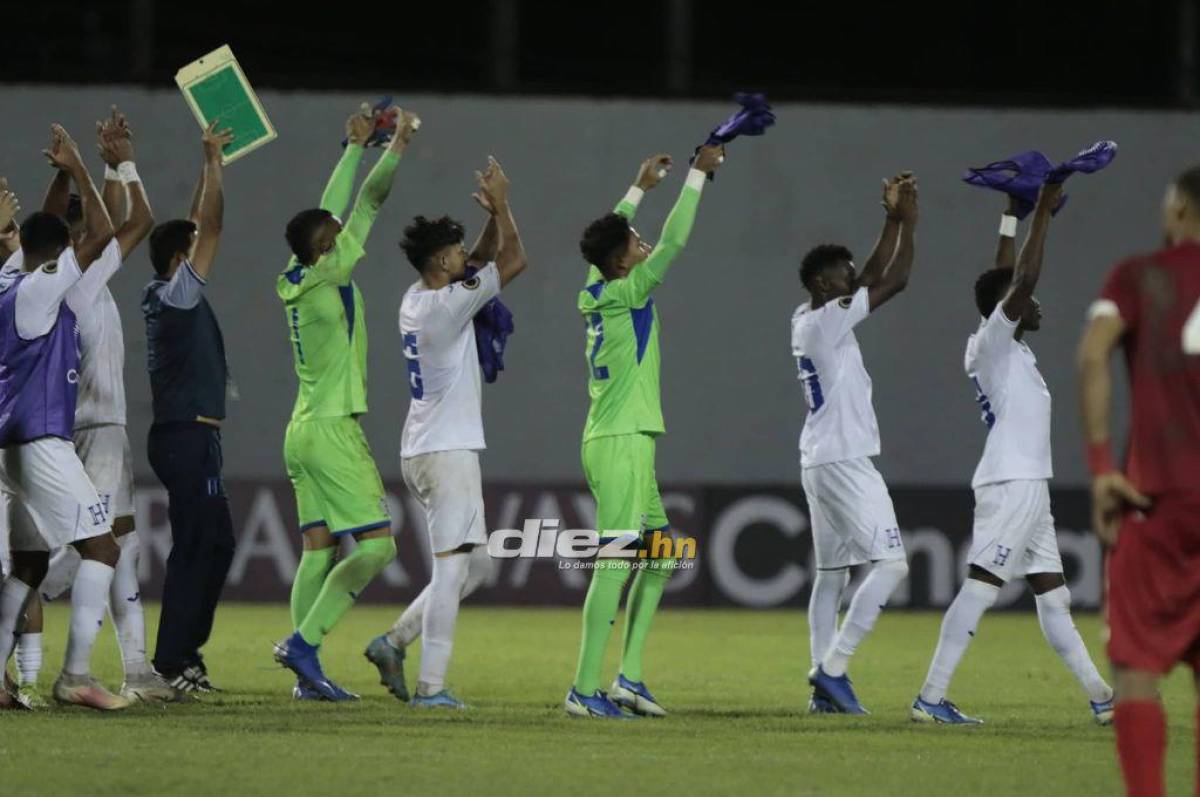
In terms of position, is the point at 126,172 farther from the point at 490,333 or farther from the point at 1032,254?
the point at 1032,254

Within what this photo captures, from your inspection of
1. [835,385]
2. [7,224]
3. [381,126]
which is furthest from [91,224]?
[835,385]

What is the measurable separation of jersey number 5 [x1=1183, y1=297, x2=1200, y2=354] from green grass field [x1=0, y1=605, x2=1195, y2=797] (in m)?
2.01

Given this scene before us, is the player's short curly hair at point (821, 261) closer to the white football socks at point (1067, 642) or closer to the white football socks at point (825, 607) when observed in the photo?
the white football socks at point (825, 607)

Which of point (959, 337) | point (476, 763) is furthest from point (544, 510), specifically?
point (476, 763)

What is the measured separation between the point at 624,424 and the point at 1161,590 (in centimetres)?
408

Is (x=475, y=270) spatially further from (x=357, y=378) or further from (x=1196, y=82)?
(x=1196, y=82)

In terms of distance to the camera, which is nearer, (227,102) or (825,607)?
(227,102)

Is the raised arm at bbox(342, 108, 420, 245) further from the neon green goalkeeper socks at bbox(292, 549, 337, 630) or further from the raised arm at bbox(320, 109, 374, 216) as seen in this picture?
the neon green goalkeeper socks at bbox(292, 549, 337, 630)

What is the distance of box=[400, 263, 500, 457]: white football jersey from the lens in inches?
369

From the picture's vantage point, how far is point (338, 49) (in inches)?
803

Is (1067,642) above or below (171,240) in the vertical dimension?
below

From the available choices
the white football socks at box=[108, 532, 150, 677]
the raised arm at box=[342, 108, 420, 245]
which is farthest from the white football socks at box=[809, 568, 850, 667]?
the white football socks at box=[108, 532, 150, 677]

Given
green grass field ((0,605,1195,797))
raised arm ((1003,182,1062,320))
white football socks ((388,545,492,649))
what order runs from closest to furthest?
green grass field ((0,605,1195,797)) < raised arm ((1003,182,1062,320)) < white football socks ((388,545,492,649))

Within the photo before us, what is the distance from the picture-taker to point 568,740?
809cm
